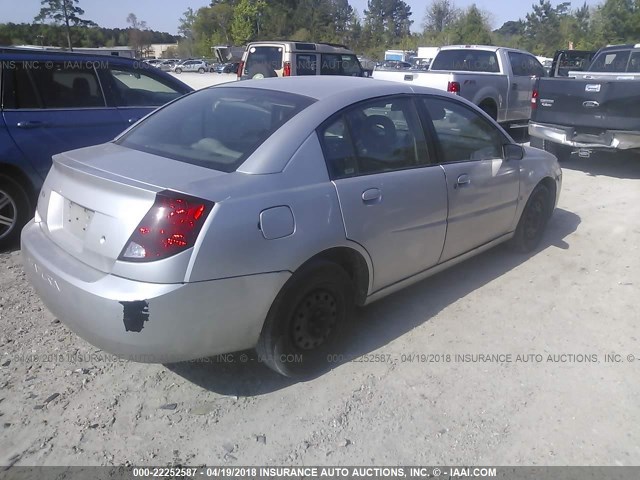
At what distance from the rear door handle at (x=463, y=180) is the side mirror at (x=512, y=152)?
0.65m

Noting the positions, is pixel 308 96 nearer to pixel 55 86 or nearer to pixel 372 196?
pixel 372 196

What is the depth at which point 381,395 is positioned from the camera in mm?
3092

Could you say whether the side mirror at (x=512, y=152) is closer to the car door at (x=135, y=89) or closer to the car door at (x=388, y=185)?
the car door at (x=388, y=185)

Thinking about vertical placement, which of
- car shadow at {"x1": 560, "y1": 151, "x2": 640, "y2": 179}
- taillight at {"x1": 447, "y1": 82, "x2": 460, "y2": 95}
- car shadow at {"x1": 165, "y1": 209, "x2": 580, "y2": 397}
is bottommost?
car shadow at {"x1": 560, "y1": 151, "x2": 640, "y2": 179}

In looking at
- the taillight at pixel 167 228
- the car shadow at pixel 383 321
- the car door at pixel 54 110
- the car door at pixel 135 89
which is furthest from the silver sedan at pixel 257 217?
the car door at pixel 135 89

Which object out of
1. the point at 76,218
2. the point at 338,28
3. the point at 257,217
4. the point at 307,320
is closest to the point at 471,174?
the point at 307,320

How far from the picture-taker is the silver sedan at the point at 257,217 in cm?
255

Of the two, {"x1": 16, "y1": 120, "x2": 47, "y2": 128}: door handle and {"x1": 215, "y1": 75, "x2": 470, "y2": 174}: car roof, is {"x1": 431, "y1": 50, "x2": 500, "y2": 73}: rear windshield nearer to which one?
{"x1": 215, "y1": 75, "x2": 470, "y2": 174}: car roof

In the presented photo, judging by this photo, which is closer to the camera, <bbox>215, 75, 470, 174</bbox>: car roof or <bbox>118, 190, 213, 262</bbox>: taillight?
<bbox>118, 190, 213, 262</bbox>: taillight

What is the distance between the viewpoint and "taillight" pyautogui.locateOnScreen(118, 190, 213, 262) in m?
2.52

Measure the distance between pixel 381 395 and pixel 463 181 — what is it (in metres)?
1.74

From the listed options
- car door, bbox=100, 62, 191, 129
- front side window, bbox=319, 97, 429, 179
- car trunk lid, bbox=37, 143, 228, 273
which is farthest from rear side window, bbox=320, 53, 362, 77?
car trunk lid, bbox=37, 143, 228, 273

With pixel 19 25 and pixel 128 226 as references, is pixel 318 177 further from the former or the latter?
pixel 19 25

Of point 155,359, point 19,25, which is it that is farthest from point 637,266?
point 19,25
